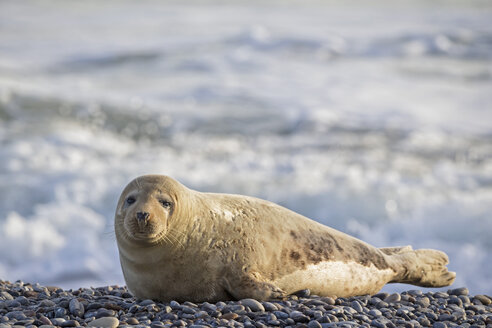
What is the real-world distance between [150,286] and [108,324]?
→ 0.65 metres

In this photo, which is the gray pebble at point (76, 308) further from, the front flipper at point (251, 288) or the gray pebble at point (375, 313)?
the gray pebble at point (375, 313)

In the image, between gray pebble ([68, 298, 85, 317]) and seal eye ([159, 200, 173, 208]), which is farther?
seal eye ([159, 200, 173, 208])

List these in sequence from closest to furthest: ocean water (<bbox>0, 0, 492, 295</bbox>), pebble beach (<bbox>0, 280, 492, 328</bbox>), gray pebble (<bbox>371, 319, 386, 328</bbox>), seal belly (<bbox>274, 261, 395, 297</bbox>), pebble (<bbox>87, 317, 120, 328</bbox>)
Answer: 1. pebble (<bbox>87, 317, 120, 328</bbox>)
2. pebble beach (<bbox>0, 280, 492, 328</bbox>)
3. gray pebble (<bbox>371, 319, 386, 328</bbox>)
4. seal belly (<bbox>274, 261, 395, 297</bbox>)
5. ocean water (<bbox>0, 0, 492, 295</bbox>)

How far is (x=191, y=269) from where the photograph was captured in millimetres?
4973

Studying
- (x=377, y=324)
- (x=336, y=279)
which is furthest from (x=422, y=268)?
(x=377, y=324)

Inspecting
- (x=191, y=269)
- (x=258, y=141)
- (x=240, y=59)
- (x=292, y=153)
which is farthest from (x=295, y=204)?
(x=240, y=59)

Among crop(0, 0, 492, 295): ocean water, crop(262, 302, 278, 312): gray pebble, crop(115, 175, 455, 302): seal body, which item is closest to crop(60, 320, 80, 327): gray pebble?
crop(115, 175, 455, 302): seal body

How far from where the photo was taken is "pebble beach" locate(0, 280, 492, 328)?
4.47m

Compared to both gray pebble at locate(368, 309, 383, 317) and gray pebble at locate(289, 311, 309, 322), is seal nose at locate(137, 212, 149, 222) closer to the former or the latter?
gray pebble at locate(289, 311, 309, 322)

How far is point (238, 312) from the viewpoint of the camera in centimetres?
467

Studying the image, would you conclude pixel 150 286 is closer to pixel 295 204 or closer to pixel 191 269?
pixel 191 269

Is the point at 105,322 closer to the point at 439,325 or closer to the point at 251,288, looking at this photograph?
the point at 251,288

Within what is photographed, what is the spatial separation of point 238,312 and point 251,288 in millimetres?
360

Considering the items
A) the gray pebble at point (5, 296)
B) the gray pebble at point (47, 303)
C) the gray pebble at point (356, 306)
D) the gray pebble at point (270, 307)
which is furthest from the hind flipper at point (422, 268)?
the gray pebble at point (5, 296)
